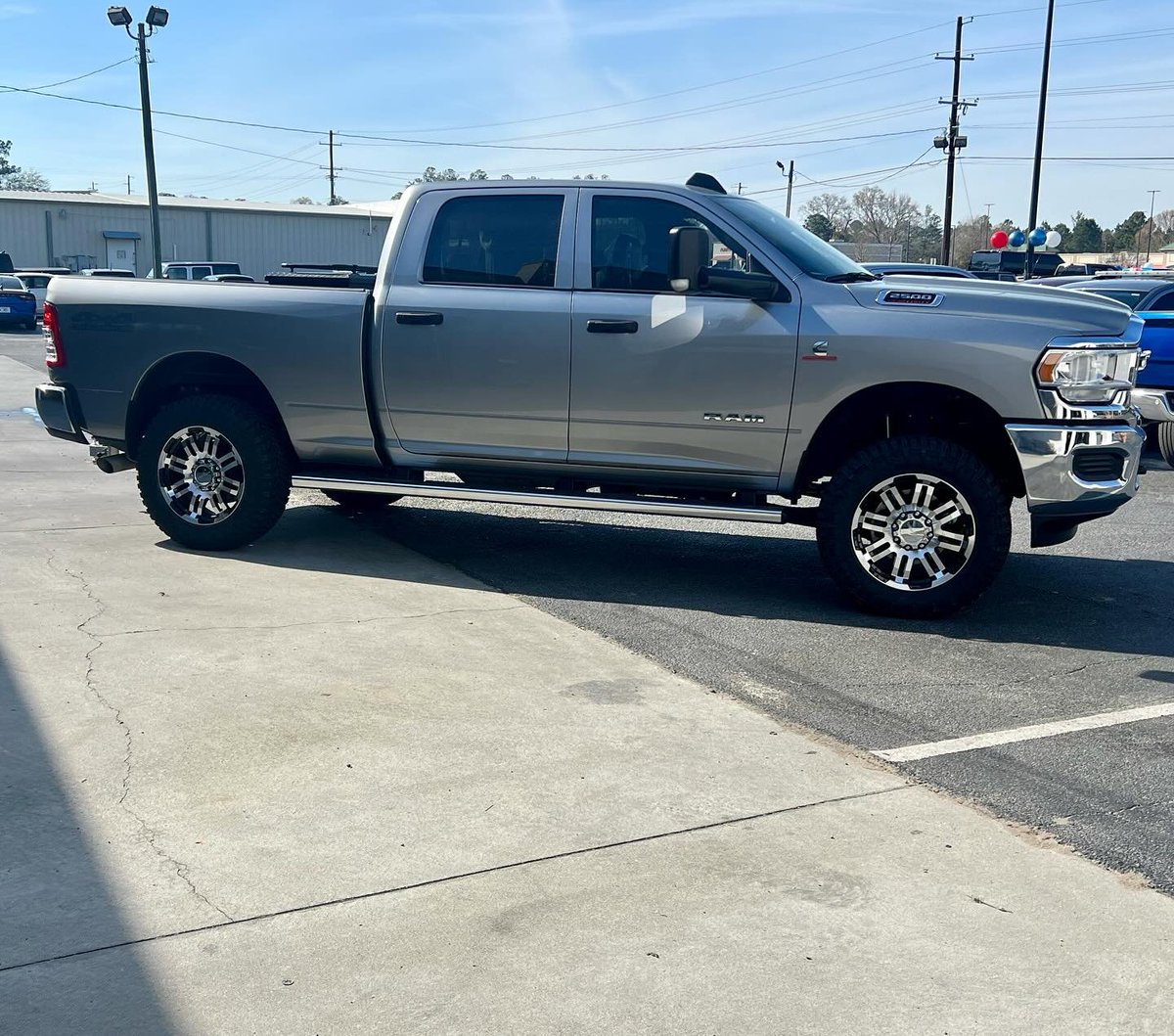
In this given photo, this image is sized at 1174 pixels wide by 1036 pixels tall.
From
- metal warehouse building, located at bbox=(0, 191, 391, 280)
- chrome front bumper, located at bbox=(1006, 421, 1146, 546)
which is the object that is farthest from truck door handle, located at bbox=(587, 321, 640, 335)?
metal warehouse building, located at bbox=(0, 191, 391, 280)

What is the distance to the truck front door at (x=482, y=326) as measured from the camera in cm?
704

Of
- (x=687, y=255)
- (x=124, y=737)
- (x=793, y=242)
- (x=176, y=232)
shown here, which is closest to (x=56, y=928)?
(x=124, y=737)

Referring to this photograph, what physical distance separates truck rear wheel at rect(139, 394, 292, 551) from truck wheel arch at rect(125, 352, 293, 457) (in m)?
0.13

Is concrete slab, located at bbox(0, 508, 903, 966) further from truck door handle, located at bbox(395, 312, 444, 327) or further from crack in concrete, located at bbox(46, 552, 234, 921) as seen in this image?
truck door handle, located at bbox(395, 312, 444, 327)

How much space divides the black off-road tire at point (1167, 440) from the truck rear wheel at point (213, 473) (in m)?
8.02

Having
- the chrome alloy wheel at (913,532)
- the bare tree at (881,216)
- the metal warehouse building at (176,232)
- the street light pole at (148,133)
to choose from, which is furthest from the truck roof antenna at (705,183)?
the bare tree at (881,216)

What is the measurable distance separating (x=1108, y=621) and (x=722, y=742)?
9.34 feet

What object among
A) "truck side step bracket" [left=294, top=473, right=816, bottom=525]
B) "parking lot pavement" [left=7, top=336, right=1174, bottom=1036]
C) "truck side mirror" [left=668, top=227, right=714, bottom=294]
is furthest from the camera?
"truck side step bracket" [left=294, top=473, right=816, bottom=525]

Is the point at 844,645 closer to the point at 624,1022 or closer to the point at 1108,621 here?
the point at 1108,621

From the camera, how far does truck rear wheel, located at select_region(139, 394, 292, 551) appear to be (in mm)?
7621

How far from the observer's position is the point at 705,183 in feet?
24.1

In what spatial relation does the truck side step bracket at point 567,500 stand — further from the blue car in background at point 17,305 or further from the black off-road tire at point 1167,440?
the blue car in background at point 17,305

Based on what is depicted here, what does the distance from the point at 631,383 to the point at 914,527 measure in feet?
5.28

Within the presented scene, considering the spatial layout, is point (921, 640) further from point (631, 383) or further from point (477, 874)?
point (477, 874)
